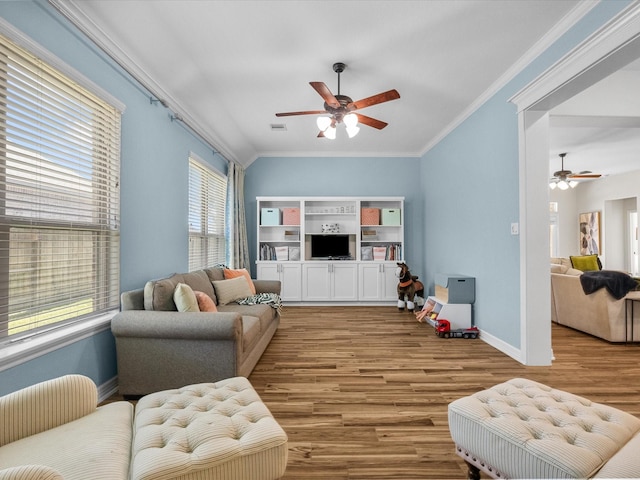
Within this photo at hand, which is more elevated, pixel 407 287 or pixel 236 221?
pixel 236 221

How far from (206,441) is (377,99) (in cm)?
277

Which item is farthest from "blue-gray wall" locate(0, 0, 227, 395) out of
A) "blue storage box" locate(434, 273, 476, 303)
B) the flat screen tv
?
"blue storage box" locate(434, 273, 476, 303)

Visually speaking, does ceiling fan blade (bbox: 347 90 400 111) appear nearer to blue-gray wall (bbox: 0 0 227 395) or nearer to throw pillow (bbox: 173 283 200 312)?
blue-gray wall (bbox: 0 0 227 395)

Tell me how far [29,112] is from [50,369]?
1515 mm

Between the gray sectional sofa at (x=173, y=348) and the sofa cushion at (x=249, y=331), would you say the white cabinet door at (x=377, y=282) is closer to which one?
the sofa cushion at (x=249, y=331)

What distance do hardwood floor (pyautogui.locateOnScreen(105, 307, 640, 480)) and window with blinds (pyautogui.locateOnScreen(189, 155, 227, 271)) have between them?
156 cm

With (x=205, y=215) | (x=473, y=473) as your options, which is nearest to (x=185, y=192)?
(x=205, y=215)

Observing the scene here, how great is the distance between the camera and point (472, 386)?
2.62 m

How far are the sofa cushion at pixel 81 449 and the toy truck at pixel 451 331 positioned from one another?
11.5ft

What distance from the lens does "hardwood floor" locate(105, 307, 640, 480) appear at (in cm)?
175

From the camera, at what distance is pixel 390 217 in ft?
19.6

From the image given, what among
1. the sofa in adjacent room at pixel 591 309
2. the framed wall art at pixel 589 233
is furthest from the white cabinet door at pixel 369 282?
the framed wall art at pixel 589 233

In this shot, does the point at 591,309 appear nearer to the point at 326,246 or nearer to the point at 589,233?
the point at 326,246

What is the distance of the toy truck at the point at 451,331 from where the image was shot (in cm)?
396
